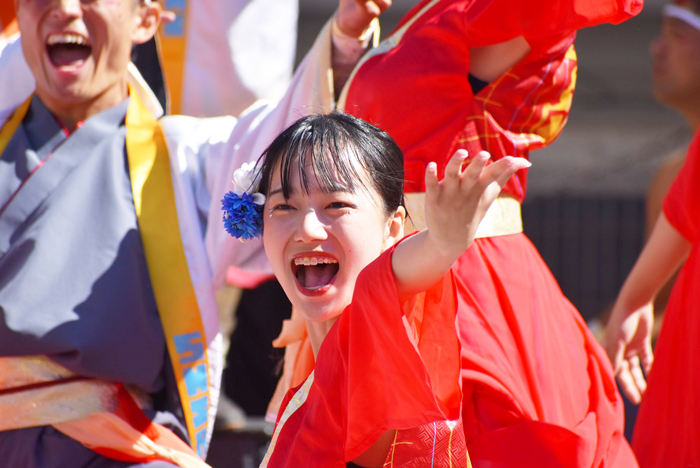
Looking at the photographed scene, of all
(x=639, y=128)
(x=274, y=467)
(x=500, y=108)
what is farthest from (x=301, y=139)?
(x=639, y=128)

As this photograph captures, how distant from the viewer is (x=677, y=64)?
2.12 m

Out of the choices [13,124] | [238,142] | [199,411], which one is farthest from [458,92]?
[13,124]

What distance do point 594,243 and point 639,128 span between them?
155 cm

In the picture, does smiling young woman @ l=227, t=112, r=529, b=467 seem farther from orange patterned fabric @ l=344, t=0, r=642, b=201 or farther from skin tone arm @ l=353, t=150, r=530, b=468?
orange patterned fabric @ l=344, t=0, r=642, b=201

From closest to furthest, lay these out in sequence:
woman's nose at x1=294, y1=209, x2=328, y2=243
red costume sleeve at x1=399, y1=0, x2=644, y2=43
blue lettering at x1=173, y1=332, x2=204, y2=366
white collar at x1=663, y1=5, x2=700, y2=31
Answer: woman's nose at x1=294, y1=209, x2=328, y2=243, red costume sleeve at x1=399, y1=0, x2=644, y2=43, blue lettering at x1=173, y1=332, x2=204, y2=366, white collar at x1=663, y1=5, x2=700, y2=31

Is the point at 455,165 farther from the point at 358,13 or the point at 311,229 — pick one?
the point at 358,13

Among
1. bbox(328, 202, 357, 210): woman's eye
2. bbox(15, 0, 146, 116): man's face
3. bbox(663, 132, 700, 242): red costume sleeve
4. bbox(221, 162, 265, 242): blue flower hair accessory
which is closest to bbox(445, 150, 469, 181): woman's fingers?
bbox(328, 202, 357, 210): woman's eye

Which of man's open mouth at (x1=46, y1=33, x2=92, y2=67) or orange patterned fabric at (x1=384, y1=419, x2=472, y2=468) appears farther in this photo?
man's open mouth at (x1=46, y1=33, x2=92, y2=67)

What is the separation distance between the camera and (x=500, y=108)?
1.29 metres

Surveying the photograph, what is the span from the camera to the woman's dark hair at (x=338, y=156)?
110cm

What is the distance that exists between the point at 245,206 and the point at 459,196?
45cm

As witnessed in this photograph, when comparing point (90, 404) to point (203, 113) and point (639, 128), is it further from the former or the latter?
point (639, 128)

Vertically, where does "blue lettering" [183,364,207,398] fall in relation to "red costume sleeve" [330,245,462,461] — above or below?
below

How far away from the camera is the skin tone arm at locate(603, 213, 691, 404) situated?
1.62 metres
